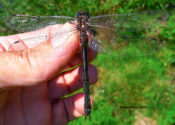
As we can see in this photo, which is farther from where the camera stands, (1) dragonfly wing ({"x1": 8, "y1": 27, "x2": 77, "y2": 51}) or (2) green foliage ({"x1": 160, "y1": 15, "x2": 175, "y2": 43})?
(2) green foliage ({"x1": 160, "y1": 15, "x2": 175, "y2": 43})

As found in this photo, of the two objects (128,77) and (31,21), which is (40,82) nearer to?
(31,21)

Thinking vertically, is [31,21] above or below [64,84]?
above

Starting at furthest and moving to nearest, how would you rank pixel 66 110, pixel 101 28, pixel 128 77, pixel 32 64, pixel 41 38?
1. pixel 128 77
2. pixel 66 110
3. pixel 101 28
4. pixel 41 38
5. pixel 32 64

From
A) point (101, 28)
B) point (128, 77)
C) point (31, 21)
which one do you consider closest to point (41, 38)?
point (31, 21)

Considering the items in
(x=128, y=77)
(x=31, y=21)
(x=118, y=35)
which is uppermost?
(x=31, y=21)

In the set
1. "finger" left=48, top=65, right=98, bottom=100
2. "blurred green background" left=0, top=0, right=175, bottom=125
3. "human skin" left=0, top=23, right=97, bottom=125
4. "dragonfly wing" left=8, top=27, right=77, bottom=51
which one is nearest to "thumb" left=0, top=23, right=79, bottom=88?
"human skin" left=0, top=23, right=97, bottom=125

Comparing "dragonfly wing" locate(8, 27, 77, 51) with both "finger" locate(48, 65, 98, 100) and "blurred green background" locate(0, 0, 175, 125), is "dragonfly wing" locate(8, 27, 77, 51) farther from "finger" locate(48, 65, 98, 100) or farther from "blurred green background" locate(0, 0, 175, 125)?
"blurred green background" locate(0, 0, 175, 125)
